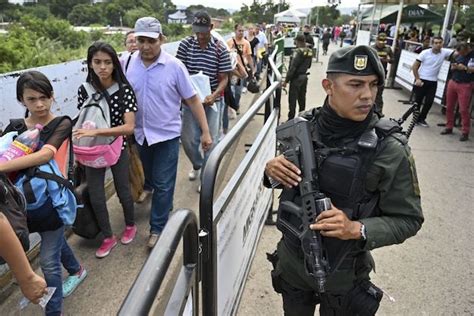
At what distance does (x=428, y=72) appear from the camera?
24.2 ft

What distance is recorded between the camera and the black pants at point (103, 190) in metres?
2.96

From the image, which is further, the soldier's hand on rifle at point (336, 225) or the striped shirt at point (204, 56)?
the striped shirt at point (204, 56)

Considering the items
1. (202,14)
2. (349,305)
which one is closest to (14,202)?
(349,305)

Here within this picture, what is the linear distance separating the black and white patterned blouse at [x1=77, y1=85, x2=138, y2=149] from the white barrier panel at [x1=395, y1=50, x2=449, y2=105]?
22.9ft

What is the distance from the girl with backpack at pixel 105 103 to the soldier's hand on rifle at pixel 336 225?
6.02 ft

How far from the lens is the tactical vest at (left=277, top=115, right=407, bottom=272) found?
1475 millimetres

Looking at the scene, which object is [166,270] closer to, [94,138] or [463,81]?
[94,138]

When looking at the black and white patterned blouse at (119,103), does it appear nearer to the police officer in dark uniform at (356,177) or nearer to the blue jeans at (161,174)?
the blue jeans at (161,174)

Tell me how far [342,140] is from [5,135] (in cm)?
181

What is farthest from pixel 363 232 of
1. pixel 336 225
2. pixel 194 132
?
pixel 194 132

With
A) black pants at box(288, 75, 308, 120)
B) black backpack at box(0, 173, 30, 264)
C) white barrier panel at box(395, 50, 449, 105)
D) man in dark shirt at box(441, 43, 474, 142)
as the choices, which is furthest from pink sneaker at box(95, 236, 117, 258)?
white barrier panel at box(395, 50, 449, 105)

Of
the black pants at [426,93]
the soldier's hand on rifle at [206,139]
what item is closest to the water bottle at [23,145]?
the soldier's hand on rifle at [206,139]

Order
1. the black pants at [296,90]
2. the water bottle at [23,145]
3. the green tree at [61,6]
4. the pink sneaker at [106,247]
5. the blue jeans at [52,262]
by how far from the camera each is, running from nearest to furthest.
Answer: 1. the water bottle at [23,145]
2. the blue jeans at [52,262]
3. the pink sneaker at [106,247]
4. the black pants at [296,90]
5. the green tree at [61,6]

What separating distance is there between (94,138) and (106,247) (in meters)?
0.92
